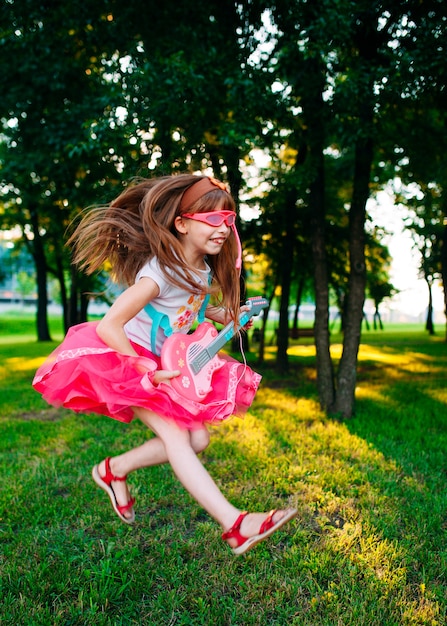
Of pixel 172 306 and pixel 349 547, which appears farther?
pixel 349 547

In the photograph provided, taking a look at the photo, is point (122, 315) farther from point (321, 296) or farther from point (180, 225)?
Answer: point (321, 296)

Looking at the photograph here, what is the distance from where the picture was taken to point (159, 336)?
9.88 ft

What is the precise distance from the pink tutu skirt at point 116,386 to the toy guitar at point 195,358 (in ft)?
0.19

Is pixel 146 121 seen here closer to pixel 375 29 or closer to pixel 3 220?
pixel 375 29

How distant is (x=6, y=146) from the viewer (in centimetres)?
968

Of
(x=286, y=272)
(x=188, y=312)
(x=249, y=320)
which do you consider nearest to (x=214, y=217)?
(x=188, y=312)

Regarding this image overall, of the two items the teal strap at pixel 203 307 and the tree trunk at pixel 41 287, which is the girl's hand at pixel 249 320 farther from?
the tree trunk at pixel 41 287

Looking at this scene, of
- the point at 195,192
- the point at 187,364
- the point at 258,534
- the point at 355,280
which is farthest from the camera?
the point at 355,280

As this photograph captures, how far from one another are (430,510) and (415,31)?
18.0 ft

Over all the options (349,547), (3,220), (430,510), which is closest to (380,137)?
(430,510)

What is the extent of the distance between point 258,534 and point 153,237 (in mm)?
1588

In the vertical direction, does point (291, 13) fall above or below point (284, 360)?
above

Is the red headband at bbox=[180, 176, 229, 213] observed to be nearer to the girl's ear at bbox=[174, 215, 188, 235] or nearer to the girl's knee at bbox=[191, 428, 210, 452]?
the girl's ear at bbox=[174, 215, 188, 235]

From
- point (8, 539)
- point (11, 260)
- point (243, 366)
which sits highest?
point (11, 260)
